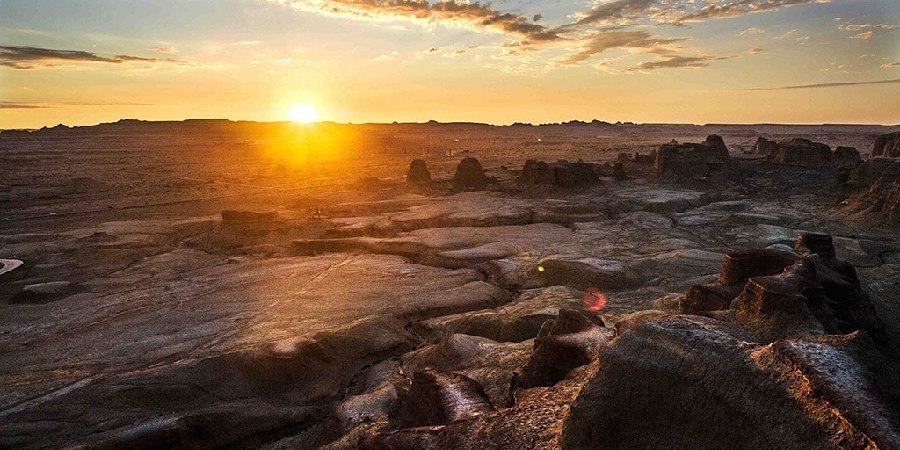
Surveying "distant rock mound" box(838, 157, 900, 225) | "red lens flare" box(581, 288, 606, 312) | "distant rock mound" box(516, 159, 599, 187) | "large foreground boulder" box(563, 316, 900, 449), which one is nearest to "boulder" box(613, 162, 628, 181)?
"distant rock mound" box(516, 159, 599, 187)

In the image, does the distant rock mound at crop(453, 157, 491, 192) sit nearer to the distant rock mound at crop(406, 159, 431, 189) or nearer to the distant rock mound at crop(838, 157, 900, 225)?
the distant rock mound at crop(406, 159, 431, 189)

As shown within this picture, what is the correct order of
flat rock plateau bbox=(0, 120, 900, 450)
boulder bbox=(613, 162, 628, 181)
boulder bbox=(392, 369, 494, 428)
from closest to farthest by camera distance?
flat rock plateau bbox=(0, 120, 900, 450) → boulder bbox=(392, 369, 494, 428) → boulder bbox=(613, 162, 628, 181)

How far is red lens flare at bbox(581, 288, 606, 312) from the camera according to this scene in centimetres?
1281

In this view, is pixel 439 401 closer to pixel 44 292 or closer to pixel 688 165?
pixel 44 292

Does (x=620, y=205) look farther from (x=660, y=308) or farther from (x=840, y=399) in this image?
(x=840, y=399)

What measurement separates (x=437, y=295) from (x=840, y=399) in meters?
10.6

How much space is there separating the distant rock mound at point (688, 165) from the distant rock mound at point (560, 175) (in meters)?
5.26

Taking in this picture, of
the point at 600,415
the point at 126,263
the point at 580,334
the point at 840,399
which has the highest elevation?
the point at 840,399

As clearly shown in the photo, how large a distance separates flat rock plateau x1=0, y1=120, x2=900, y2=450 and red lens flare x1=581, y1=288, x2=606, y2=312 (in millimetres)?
99

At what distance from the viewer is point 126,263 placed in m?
18.1

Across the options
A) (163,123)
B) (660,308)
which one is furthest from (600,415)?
(163,123)

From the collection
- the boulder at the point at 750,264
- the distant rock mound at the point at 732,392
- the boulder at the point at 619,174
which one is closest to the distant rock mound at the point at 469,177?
the boulder at the point at 619,174

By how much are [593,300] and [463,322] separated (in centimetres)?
334

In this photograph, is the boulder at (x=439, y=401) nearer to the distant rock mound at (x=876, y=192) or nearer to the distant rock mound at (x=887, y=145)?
the distant rock mound at (x=876, y=192)
